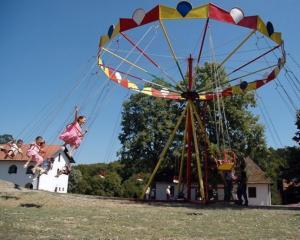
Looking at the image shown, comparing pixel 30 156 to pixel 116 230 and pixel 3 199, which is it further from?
pixel 116 230

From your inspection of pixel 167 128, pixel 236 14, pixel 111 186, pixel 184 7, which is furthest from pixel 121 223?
pixel 111 186

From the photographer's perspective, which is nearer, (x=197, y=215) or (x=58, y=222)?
(x=58, y=222)

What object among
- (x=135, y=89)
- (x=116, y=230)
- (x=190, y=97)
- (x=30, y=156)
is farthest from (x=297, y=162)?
(x=116, y=230)

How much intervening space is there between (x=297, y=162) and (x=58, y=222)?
21.9 metres

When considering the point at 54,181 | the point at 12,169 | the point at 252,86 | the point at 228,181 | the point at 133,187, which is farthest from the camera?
the point at 54,181

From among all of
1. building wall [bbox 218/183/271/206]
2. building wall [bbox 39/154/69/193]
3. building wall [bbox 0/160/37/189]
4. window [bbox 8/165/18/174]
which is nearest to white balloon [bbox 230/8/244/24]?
building wall [bbox 218/183/271/206]

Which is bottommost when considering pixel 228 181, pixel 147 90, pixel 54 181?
pixel 228 181

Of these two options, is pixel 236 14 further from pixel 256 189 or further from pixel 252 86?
pixel 256 189

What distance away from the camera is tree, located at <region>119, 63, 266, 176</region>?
3422 centimetres

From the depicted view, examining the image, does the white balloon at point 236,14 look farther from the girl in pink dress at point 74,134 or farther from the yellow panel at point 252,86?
the girl in pink dress at point 74,134

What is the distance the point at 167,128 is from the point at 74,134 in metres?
24.6

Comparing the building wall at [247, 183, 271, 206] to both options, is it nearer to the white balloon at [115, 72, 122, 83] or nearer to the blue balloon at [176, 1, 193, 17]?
the white balloon at [115, 72, 122, 83]

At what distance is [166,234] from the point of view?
873 cm

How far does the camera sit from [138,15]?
53.8ft
